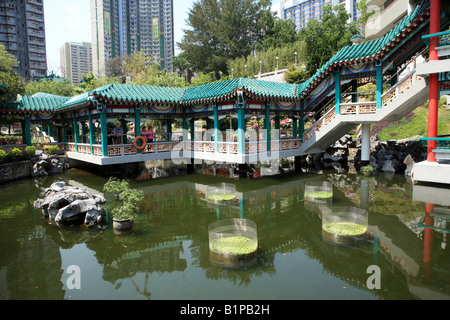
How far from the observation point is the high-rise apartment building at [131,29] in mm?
80562

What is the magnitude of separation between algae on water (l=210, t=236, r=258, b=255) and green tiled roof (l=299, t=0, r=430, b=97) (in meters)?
10.3

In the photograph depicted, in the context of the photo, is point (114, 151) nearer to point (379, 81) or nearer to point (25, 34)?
point (379, 81)

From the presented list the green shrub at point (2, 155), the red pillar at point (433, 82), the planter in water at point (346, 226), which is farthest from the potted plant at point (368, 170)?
the green shrub at point (2, 155)

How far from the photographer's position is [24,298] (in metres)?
4.96

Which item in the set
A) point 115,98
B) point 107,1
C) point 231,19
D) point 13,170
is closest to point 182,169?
point 115,98

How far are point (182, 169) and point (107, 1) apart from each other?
7985 cm

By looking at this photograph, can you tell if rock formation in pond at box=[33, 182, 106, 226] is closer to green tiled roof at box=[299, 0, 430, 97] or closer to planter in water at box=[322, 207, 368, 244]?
planter in water at box=[322, 207, 368, 244]

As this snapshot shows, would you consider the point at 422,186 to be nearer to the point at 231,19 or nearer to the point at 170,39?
the point at 231,19

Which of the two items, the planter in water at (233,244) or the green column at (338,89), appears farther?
the green column at (338,89)

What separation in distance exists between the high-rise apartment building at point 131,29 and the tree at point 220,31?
38130mm

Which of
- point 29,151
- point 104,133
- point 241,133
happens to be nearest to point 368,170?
point 241,133

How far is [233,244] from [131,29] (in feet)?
305

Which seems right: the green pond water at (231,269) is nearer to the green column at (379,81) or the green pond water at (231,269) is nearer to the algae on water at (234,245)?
the algae on water at (234,245)

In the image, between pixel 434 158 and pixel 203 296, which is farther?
pixel 434 158
